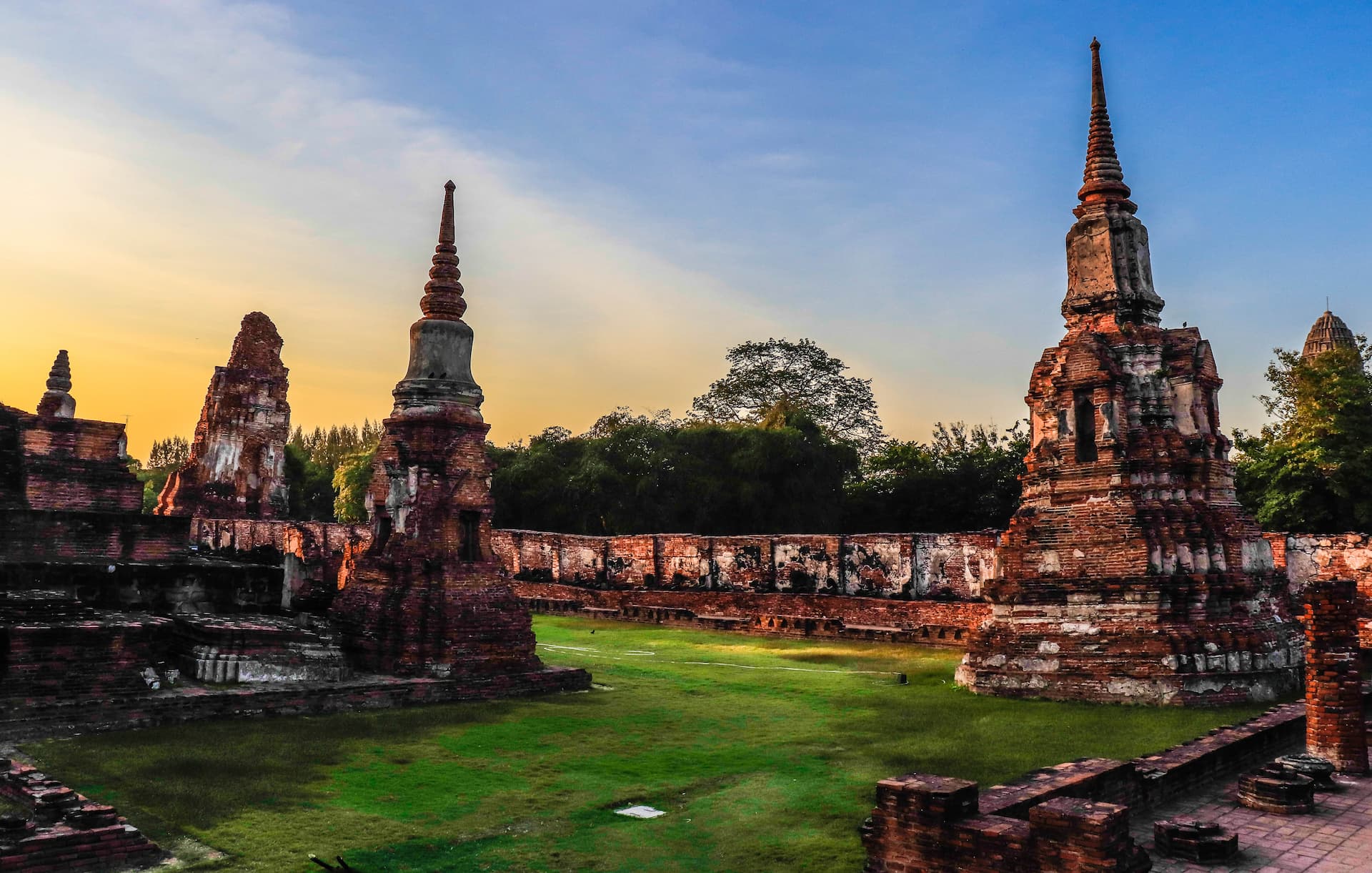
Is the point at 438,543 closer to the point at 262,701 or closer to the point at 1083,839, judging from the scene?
the point at 262,701

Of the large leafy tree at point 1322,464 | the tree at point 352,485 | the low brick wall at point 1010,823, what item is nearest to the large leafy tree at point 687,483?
the tree at point 352,485

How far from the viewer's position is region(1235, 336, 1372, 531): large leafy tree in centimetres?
2273

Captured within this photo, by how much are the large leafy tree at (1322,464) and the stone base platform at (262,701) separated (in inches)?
727

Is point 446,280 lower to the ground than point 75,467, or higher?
higher

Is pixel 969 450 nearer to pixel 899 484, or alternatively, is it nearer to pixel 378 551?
pixel 899 484

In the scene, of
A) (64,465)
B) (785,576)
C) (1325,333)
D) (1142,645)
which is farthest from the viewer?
(1325,333)

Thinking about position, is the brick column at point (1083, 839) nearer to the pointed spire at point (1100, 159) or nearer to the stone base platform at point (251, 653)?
the stone base platform at point (251, 653)

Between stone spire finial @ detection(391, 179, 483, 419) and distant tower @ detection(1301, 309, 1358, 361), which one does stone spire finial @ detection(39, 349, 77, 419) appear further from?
distant tower @ detection(1301, 309, 1358, 361)

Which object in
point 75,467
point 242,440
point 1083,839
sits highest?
point 242,440

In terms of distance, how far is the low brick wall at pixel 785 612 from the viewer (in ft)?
50.9

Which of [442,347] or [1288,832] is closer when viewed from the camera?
[1288,832]

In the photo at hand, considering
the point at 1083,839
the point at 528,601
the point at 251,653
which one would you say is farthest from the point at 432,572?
the point at 1083,839

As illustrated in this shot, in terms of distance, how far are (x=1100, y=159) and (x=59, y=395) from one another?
14.2 metres

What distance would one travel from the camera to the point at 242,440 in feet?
100
